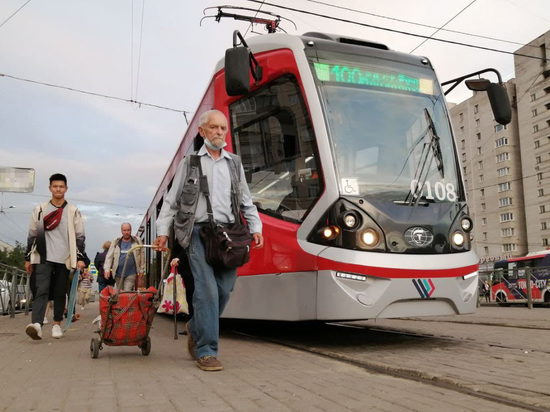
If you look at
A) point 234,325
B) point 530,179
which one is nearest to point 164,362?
point 234,325

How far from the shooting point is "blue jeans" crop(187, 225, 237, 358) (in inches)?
175

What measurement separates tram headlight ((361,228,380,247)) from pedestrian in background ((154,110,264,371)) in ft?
3.95

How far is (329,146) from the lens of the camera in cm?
593

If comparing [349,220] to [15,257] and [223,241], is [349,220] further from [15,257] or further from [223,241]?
[15,257]

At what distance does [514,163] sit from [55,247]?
72098mm

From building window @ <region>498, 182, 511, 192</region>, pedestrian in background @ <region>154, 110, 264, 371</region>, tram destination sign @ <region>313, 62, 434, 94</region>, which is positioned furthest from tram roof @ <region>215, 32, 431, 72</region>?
building window @ <region>498, 182, 511, 192</region>

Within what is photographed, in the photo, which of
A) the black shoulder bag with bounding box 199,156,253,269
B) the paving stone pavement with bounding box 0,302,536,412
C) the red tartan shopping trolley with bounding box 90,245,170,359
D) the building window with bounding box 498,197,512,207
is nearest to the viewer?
the paving stone pavement with bounding box 0,302,536,412

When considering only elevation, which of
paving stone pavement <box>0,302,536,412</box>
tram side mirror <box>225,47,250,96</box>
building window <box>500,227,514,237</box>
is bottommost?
paving stone pavement <box>0,302,536,412</box>

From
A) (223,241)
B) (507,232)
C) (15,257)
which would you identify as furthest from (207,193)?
(15,257)

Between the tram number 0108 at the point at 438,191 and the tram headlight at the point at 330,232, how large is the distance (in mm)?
1008

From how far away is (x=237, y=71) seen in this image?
5543 millimetres

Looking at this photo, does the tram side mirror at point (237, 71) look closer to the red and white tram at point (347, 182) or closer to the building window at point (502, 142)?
the red and white tram at point (347, 182)

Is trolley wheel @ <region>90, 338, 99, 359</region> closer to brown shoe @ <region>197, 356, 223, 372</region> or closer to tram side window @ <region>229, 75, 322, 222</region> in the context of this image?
brown shoe @ <region>197, 356, 223, 372</region>

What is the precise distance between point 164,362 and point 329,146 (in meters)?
2.60
